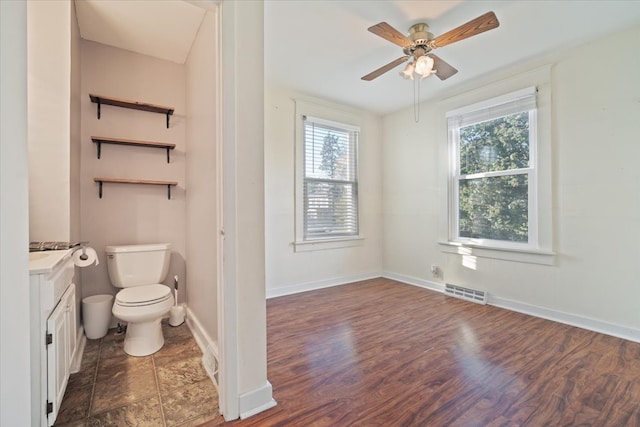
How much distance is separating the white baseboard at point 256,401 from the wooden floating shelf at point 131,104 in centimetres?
239

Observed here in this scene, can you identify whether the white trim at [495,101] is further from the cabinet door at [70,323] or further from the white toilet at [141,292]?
the cabinet door at [70,323]

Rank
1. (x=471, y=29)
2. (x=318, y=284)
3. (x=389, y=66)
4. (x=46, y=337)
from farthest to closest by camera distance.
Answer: (x=318, y=284), (x=389, y=66), (x=471, y=29), (x=46, y=337)

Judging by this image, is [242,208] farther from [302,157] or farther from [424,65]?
[302,157]

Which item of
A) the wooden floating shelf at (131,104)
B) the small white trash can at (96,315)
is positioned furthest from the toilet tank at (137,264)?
the wooden floating shelf at (131,104)

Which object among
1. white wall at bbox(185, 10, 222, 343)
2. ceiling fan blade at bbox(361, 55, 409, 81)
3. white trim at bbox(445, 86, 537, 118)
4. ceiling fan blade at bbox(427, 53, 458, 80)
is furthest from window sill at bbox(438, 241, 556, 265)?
white wall at bbox(185, 10, 222, 343)

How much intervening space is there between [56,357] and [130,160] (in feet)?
5.73

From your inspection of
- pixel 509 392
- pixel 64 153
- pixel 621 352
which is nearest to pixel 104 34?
pixel 64 153

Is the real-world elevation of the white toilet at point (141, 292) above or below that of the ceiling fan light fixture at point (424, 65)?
below

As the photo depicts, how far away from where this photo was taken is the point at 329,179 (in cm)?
390

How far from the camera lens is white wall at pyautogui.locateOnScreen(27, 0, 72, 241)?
175cm

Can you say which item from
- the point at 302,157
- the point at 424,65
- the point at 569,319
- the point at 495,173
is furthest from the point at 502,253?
the point at 302,157

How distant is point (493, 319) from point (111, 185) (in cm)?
378

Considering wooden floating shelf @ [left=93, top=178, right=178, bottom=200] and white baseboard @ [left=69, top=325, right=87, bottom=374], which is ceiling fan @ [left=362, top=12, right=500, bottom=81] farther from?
white baseboard @ [left=69, top=325, right=87, bottom=374]

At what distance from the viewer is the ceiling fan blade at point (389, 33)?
1.89 m
